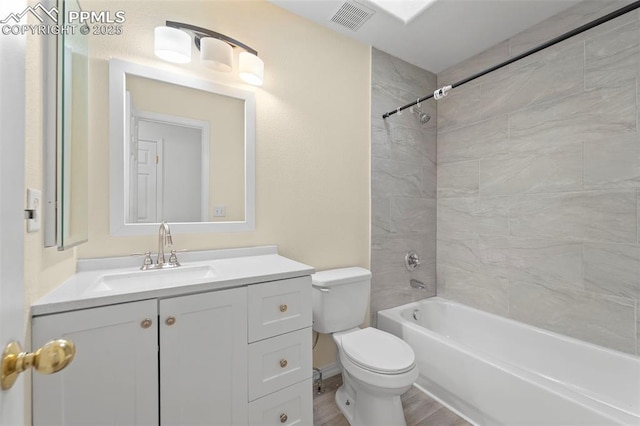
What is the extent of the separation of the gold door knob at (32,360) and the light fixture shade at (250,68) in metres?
1.52

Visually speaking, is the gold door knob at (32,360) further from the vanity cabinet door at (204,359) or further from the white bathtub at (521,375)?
the white bathtub at (521,375)

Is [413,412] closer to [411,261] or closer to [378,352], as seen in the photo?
[378,352]

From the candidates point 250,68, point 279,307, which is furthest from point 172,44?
point 279,307

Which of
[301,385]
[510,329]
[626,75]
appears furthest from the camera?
[510,329]

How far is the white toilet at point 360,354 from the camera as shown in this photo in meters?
1.33

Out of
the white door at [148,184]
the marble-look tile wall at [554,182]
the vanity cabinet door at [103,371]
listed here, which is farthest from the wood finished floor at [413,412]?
the white door at [148,184]

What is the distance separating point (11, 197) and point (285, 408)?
126 cm

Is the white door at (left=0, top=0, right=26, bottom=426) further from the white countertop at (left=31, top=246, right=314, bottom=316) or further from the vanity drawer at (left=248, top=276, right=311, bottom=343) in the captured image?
the vanity drawer at (left=248, top=276, right=311, bottom=343)

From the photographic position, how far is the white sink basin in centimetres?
106

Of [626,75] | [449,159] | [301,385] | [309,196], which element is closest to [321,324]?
[301,385]

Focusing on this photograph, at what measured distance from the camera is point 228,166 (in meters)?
1.59

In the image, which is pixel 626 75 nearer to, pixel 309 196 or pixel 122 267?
pixel 309 196

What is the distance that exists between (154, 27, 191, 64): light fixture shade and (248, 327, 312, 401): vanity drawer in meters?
1.46

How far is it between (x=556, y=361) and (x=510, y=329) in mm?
289
